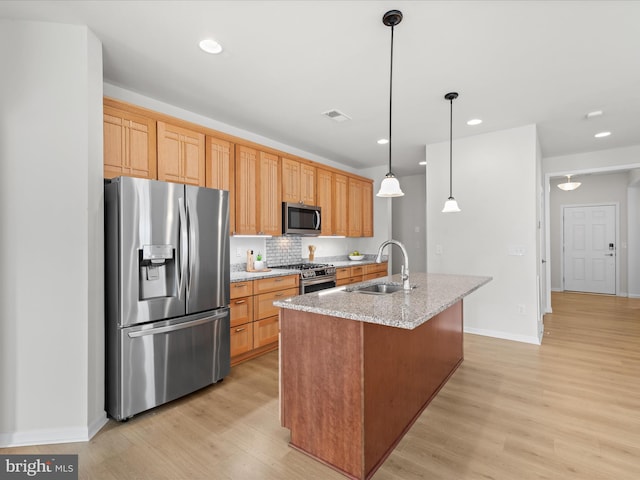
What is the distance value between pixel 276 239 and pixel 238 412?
256cm

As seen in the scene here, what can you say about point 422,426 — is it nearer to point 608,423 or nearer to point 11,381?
point 608,423

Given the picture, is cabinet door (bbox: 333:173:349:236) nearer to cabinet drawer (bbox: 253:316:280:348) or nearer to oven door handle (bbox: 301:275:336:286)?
oven door handle (bbox: 301:275:336:286)

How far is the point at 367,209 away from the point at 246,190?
2.91 m

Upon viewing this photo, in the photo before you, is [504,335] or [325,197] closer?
[504,335]

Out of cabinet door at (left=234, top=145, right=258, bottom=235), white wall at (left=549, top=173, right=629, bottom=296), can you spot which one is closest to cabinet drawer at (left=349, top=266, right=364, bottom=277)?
cabinet door at (left=234, top=145, right=258, bottom=235)

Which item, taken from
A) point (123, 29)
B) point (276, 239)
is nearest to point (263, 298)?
point (276, 239)

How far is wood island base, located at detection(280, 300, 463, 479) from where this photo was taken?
170 cm

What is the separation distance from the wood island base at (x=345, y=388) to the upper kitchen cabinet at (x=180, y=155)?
186 centimetres

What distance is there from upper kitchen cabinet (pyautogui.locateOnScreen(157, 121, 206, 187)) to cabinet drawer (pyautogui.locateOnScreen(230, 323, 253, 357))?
152cm

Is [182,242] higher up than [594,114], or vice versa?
[594,114]

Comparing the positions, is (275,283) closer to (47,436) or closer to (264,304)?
(264,304)

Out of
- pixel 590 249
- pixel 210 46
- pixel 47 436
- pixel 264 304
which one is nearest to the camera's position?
pixel 47 436

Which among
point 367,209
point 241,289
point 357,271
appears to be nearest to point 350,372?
point 241,289

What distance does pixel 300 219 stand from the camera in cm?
441
